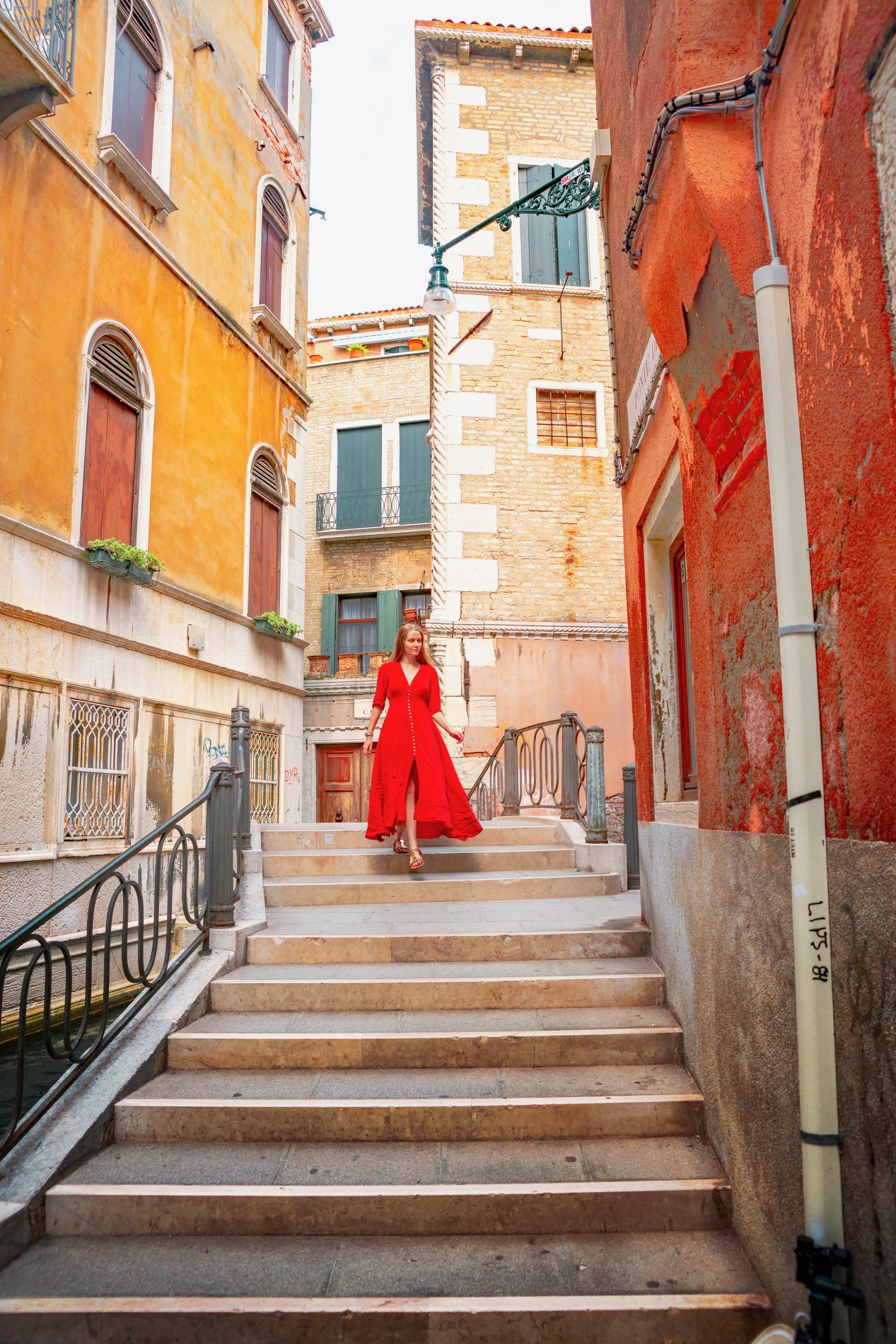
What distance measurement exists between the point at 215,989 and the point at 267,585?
33.2 ft

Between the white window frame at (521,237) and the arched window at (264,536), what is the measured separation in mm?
5478

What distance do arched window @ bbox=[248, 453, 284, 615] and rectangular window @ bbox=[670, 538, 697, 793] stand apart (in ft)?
30.3

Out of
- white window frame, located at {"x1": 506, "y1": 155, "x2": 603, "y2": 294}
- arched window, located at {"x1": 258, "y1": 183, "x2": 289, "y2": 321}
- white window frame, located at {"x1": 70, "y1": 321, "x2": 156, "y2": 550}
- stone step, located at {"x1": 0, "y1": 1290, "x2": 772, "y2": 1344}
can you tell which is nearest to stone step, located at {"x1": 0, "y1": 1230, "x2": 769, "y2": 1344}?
stone step, located at {"x1": 0, "y1": 1290, "x2": 772, "y2": 1344}

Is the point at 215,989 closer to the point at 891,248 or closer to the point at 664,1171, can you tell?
the point at 664,1171

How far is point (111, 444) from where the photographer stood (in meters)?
10.4

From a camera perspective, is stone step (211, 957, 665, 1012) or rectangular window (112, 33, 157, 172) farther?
rectangular window (112, 33, 157, 172)

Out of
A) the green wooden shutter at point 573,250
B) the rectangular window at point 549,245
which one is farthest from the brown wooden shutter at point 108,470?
the green wooden shutter at point 573,250

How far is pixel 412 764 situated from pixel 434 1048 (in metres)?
2.69

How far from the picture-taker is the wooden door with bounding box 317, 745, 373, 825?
20.8 metres

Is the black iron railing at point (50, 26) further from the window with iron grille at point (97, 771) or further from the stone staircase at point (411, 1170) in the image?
the stone staircase at point (411, 1170)

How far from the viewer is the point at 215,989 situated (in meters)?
5.06

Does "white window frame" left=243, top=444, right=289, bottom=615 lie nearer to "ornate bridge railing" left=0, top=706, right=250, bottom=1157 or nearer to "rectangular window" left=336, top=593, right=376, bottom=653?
"ornate bridge railing" left=0, top=706, right=250, bottom=1157

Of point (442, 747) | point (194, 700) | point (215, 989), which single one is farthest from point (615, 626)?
point (215, 989)

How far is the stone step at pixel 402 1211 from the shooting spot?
3531 mm
